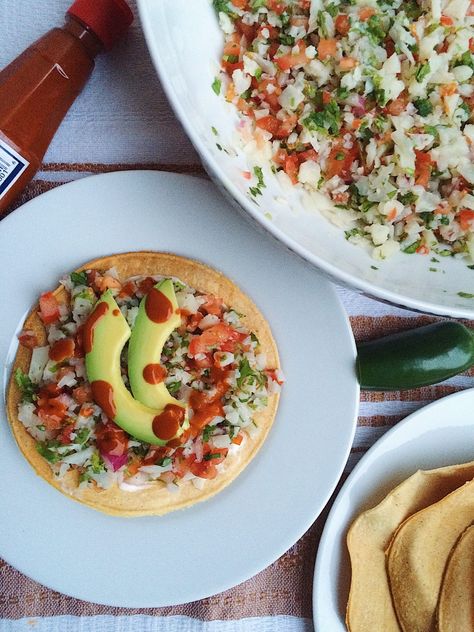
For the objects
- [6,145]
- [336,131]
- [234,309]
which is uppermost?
[6,145]

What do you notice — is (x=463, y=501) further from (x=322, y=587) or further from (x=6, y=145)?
(x=6, y=145)

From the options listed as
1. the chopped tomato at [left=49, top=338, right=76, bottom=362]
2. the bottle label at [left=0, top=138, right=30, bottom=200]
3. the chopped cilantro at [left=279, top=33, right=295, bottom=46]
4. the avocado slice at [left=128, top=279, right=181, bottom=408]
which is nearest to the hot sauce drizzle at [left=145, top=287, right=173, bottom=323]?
the avocado slice at [left=128, top=279, right=181, bottom=408]

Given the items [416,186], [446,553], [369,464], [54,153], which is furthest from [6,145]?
[446,553]

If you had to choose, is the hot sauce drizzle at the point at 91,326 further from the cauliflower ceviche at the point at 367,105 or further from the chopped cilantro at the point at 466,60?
the chopped cilantro at the point at 466,60

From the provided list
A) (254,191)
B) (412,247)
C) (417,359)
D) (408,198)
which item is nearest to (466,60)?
(408,198)

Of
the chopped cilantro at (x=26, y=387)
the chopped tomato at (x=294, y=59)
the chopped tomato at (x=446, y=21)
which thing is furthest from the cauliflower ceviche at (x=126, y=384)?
the chopped tomato at (x=446, y=21)

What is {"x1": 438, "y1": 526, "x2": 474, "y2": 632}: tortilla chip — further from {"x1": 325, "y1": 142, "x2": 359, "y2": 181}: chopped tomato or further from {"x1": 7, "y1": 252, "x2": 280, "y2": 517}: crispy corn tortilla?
{"x1": 325, "y1": 142, "x2": 359, "y2": 181}: chopped tomato

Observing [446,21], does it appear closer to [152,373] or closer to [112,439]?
[152,373]
